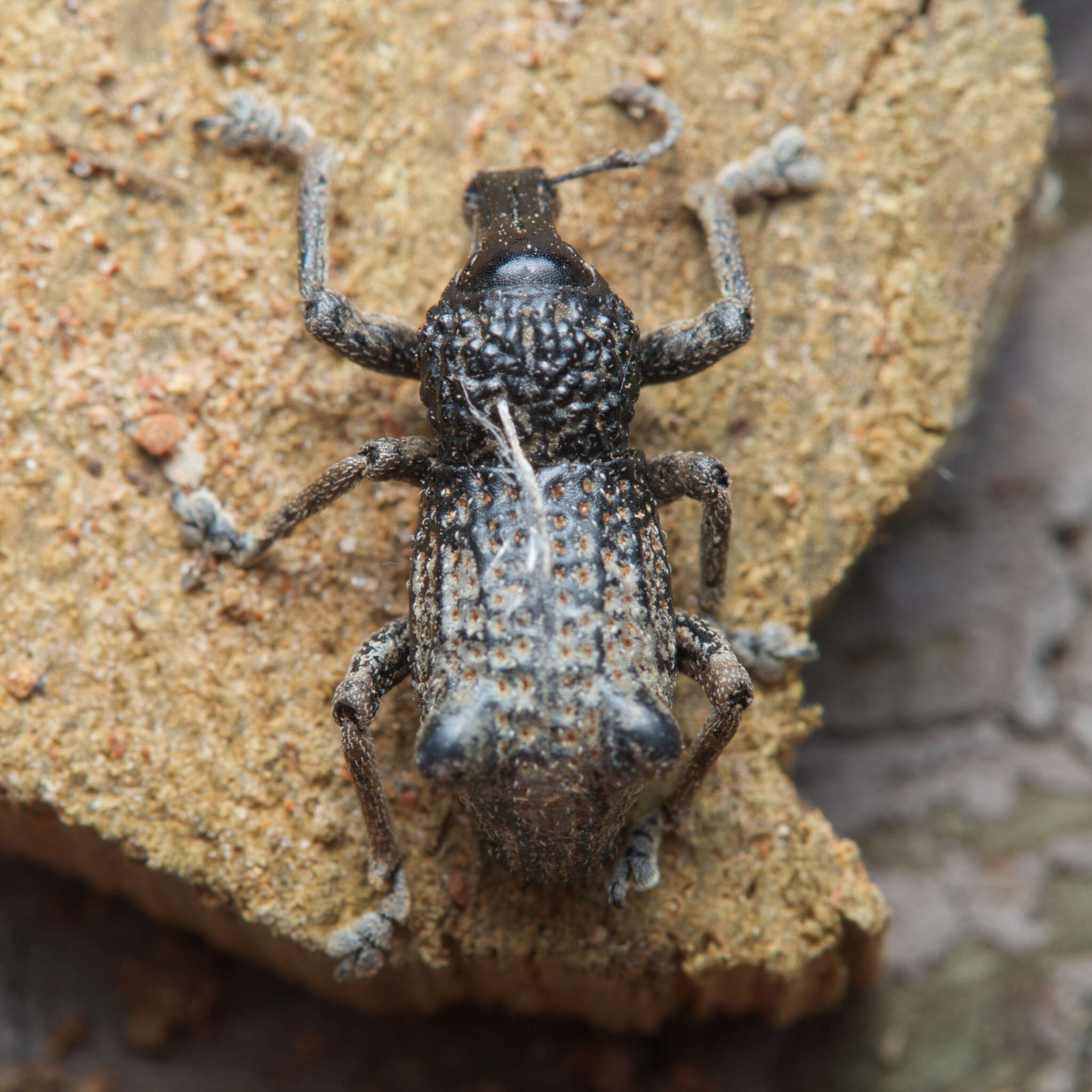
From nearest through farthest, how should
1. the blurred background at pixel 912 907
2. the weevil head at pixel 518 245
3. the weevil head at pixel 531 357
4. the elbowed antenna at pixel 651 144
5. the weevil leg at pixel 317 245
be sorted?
the weevil head at pixel 531 357, the weevil head at pixel 518 245, the weevil leg at pixel 317 245, the elbowed antenna at pixel 651 144, the blurred background at pixel 912 907

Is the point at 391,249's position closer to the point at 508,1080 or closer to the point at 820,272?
the point at 820,272

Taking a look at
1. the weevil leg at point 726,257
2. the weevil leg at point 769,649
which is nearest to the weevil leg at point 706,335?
the weevil leg at point 726,257

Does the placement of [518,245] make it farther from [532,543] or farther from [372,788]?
[372,788]

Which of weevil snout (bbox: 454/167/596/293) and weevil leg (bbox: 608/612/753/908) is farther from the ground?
weevil snout (bbox: 454/167/596/293)

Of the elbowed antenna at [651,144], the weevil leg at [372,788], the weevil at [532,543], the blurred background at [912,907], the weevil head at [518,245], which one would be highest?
the elbowed antenna at [651,144]

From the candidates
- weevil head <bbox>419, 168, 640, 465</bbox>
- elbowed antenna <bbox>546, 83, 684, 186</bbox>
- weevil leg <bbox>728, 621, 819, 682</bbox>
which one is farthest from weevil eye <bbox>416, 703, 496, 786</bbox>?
elbowed antenna <bbox>546, 83, 684, 186</bbox>

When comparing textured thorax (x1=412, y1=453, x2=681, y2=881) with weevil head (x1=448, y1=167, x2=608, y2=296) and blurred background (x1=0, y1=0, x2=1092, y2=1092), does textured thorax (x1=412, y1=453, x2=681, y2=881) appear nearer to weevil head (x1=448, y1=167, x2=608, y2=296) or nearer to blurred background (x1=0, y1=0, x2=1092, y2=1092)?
weevil head (x1=448, y1=167, x2=608, y2=296)

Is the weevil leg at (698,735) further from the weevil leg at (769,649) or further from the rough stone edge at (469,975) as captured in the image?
the rough stone edge at (469,975)
